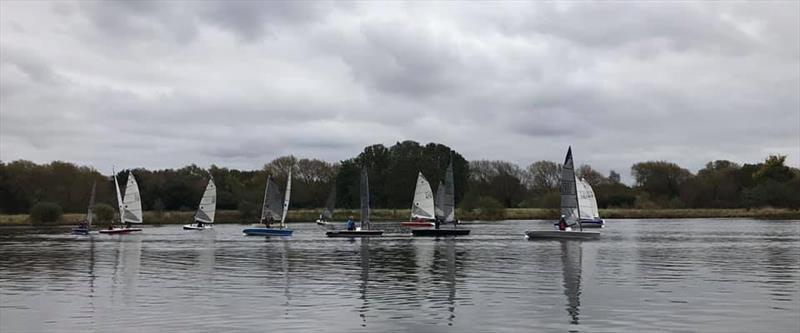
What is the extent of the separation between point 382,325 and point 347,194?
12199cm

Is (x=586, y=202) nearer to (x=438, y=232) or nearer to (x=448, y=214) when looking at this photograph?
(x=448, y=214)

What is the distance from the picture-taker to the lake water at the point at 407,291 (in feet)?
62.5

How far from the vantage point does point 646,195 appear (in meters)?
142

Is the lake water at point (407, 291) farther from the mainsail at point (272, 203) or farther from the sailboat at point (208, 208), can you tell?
the sailboat at point (208, 208)

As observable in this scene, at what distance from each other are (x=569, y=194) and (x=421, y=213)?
70.1ft

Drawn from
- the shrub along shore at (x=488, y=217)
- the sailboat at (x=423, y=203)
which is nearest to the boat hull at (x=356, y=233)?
the sailboat at (x=423, y=203)

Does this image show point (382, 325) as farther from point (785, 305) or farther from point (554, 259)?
point (554, 259)

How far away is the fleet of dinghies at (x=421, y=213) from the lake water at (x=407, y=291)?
19.4 metres

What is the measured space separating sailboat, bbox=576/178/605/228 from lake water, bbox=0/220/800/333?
38.4 metres

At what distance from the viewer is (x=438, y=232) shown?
67.2m

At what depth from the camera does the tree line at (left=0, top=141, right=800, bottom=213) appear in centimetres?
12381

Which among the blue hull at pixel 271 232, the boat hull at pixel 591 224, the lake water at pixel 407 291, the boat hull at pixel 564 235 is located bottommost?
the lake water at pixel 407 291

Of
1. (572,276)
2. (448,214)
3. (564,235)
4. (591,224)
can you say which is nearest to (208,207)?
(448,214)

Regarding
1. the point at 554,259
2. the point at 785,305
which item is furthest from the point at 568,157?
the point at 785,305
